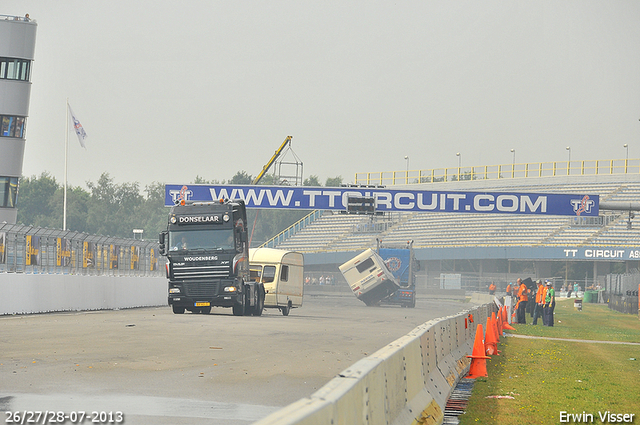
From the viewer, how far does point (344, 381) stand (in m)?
5.31

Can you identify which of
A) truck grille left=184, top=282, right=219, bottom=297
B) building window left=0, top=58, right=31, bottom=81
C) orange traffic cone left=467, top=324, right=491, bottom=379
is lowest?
orange traffic cone left=467, top=324, right=491, bottom=379

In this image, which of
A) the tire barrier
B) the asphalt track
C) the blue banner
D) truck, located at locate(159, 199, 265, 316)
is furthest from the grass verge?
the blue banner

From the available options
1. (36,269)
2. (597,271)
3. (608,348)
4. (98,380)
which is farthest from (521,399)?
(597,271)

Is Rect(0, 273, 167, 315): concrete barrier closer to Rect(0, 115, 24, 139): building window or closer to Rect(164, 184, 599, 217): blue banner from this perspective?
Rect(0, 115, 24, 139): building window

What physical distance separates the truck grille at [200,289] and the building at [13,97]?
18.5m

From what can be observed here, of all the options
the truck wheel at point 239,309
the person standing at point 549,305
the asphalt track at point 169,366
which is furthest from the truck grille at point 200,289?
the person standing at point 549,305

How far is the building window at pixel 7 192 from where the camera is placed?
41594mm

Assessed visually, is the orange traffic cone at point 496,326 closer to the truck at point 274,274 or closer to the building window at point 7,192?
the truck at point 274,274

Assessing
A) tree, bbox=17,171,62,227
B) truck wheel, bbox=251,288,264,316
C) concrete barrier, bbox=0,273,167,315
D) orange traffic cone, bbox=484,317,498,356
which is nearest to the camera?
orange traffic cone, bbox=484,317,498,356

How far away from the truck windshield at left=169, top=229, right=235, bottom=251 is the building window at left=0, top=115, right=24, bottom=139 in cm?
1913

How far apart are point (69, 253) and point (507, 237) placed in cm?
5457

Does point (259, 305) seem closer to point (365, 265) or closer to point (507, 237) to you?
point (365, 265)

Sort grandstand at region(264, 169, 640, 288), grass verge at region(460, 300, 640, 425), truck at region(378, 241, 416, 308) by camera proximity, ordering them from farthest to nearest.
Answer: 1. grandstand at region(264, 169, 640, 288)
2. truck at region(378, 241, 416, 308)
3. grass verge at region(460, 300, 640, 425)

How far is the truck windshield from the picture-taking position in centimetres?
2631
